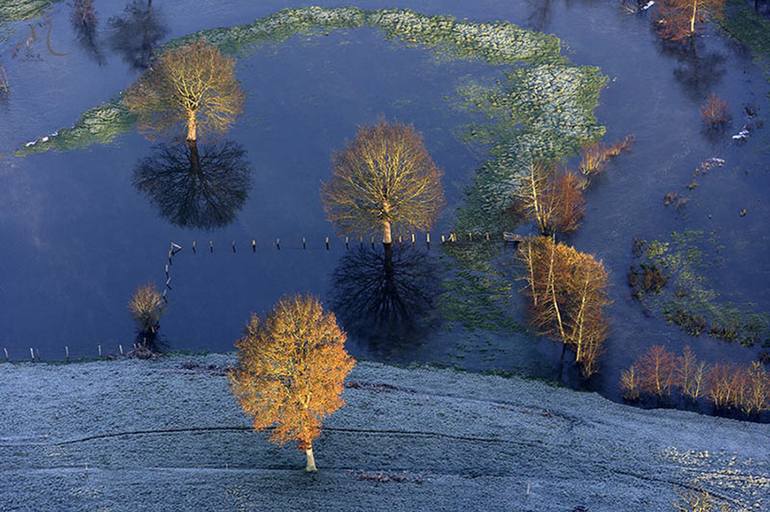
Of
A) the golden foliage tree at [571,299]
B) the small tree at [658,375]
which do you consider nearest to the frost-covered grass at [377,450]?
the small tree at [658,375]

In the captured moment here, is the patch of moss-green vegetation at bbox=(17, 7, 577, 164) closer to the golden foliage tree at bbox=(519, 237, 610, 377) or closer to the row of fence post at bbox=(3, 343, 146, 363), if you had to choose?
the row of fence post at bbox=(3, 343, 146, 363)

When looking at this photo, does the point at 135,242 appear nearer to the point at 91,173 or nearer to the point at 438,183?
the point at 91,173

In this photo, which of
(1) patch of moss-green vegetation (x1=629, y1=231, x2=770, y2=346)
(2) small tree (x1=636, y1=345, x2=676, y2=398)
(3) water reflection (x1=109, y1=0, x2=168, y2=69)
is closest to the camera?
(2) small tree (x1=636, y1=345, x2=676, y2=398)

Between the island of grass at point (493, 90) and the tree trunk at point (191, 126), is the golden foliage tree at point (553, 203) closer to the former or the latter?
the island of grass at point (493, 90)

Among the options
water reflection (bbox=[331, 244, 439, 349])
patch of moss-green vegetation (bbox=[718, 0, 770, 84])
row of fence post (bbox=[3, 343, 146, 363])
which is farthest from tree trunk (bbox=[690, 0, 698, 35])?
row of fence post (bbox=[3, 343, 146, 363])

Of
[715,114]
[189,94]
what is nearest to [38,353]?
[189,94]

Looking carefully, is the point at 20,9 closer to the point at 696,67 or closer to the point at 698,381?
the point at 696,67
